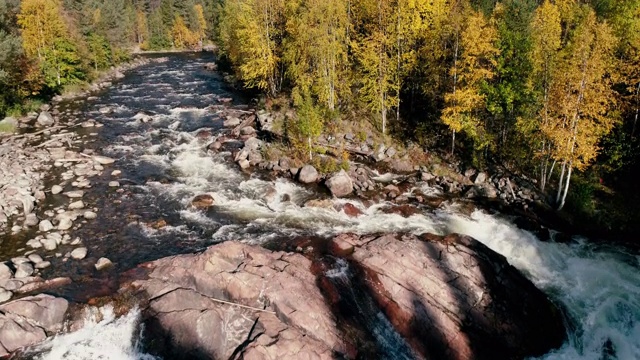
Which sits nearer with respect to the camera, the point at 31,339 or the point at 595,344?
the point at 31,339

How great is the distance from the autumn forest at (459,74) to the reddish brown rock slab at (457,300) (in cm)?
1221

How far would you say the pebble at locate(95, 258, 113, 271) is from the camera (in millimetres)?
22920

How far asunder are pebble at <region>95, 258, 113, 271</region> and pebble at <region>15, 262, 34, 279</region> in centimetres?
329

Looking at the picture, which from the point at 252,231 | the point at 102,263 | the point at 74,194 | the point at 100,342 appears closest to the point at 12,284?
→ the point at 102,263

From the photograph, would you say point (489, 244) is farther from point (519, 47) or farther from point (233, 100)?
point (233, 100)

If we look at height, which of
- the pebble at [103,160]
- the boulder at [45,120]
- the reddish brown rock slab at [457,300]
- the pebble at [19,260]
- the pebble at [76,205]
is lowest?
the reddish brown rock slab at [457,300]

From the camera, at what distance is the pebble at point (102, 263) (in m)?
22.9

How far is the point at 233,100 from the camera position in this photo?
6094 centimetres

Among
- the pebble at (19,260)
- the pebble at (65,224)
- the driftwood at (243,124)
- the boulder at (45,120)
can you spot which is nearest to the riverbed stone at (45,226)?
the pebble at (65,224)

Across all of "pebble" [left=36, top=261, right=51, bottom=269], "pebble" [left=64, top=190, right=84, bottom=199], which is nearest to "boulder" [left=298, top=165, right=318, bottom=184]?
"pebble" [left=64, top=190, right=84, bottom=199]

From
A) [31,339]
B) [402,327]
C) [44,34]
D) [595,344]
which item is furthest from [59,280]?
[44,34]

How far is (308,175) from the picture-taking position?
35656 millimetres

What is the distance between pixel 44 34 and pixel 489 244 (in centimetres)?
6779

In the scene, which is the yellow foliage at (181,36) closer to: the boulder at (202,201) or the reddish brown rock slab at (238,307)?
the boulder at (202,201)
